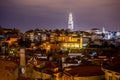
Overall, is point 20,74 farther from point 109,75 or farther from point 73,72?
point 109,75

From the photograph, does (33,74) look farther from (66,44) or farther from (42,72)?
(66,44)

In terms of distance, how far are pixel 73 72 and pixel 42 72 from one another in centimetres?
328

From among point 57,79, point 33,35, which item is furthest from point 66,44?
point 57,79

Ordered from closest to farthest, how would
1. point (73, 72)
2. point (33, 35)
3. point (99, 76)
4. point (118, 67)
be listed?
point (118, 67) → point (99, 76) → point (73, 72) → point (33, 35)

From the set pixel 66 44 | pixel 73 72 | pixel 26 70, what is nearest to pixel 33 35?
pixel 66 44

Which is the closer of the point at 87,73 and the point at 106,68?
the point at 106,68

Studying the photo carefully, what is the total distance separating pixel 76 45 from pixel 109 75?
41445 mm

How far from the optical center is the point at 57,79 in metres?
12.1

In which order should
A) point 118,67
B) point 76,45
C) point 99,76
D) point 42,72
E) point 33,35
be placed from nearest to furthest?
1. point 118,67
2. point 99,76
3. point 42,72
4. point 76,45
5. point 33,35

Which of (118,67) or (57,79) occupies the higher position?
(118,67)

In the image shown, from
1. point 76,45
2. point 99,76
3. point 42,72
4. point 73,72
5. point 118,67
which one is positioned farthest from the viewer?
point 76,45

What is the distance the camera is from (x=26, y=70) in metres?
15.7

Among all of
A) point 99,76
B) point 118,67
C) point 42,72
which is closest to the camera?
point 118,67

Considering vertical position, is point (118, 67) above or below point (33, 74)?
above
